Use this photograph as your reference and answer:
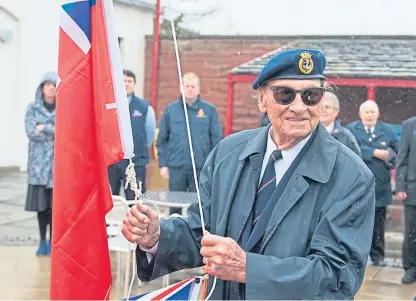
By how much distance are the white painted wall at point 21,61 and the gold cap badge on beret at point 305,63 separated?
39.4 feet

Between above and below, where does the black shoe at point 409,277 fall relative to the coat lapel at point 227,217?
below

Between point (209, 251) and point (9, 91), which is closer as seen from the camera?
point (209, 251)

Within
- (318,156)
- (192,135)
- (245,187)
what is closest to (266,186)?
(245,187)

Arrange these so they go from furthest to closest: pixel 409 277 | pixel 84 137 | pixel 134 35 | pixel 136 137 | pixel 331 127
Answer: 1. pixel 134 35
2. pixel 136 137
3. pixel 331 127
4. pixel 409 277
5. pixel 84 137

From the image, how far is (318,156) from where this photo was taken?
2.25m

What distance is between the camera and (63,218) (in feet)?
8.52

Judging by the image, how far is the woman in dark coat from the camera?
6871 mm

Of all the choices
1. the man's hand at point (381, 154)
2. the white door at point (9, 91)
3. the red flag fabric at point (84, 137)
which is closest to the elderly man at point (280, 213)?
the red flag fabric at point (84, 137)

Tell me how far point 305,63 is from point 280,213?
19.8 inches

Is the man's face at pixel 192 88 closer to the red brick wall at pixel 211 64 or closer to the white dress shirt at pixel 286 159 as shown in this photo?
the white dress shirt at pixel 286 159

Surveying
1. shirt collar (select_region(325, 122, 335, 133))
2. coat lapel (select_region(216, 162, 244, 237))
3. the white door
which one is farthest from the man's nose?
the white door

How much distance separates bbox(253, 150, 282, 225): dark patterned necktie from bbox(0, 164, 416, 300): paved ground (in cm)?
351

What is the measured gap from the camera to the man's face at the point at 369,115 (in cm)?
698

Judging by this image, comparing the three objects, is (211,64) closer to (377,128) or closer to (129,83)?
(129,83)
